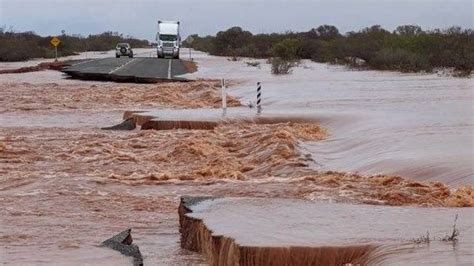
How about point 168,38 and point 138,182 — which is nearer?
point 138,182

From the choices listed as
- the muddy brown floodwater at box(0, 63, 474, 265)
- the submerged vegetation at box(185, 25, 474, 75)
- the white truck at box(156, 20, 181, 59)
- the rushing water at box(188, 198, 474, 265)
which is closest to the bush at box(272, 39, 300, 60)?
the submerged vegetation at box(185, 25, 474, 75)

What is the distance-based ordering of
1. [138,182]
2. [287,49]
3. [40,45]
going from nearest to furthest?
1. [138,182]
2. [287,49]
3. [40,45]

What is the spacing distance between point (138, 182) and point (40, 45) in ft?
355

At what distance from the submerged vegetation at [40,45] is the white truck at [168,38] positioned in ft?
59.3

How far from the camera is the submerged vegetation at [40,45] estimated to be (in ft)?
305

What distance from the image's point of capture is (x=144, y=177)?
18.2 m

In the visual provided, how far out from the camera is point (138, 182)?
696 inches

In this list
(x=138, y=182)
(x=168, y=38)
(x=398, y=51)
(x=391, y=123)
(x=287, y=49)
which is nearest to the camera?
(x=138, y=182)

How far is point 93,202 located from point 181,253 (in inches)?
187

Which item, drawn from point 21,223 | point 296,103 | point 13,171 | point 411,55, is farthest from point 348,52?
point 21,223

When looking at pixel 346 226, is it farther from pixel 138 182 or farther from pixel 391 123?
pixel 391 123

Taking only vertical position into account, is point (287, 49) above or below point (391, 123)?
below

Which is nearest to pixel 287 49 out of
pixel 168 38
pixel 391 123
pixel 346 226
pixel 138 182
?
pixel 168 38

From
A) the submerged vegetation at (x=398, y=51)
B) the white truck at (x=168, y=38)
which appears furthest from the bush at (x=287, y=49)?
the white truck at (x=168, y=38)
